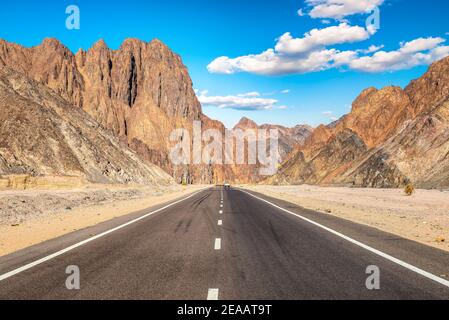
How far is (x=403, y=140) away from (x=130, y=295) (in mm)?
86746

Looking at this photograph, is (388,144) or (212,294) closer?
(212,294)

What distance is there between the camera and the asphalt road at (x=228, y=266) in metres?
6.04

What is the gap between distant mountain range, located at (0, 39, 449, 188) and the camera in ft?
201

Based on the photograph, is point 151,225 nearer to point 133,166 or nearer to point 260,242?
point 260,242

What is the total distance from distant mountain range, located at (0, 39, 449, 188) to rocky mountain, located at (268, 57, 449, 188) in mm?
278

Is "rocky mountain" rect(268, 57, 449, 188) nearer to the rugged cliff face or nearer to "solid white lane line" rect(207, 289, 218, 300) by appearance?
the rugged cliff face

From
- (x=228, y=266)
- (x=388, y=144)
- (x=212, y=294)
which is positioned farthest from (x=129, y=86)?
(x=212, y=294)

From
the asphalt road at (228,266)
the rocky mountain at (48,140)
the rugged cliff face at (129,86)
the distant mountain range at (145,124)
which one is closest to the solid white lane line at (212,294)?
the asphalt road at (228,266)

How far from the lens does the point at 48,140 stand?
59.8 m

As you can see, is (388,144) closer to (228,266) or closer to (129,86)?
(228,266)

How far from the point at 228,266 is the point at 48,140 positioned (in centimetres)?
5791

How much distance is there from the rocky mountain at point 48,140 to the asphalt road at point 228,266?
43.5m

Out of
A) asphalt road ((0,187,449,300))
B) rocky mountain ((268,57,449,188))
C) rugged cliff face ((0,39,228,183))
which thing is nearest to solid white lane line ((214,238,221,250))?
asphalt road ((0,187,449,300))

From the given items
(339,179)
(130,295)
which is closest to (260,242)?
(130,295)
